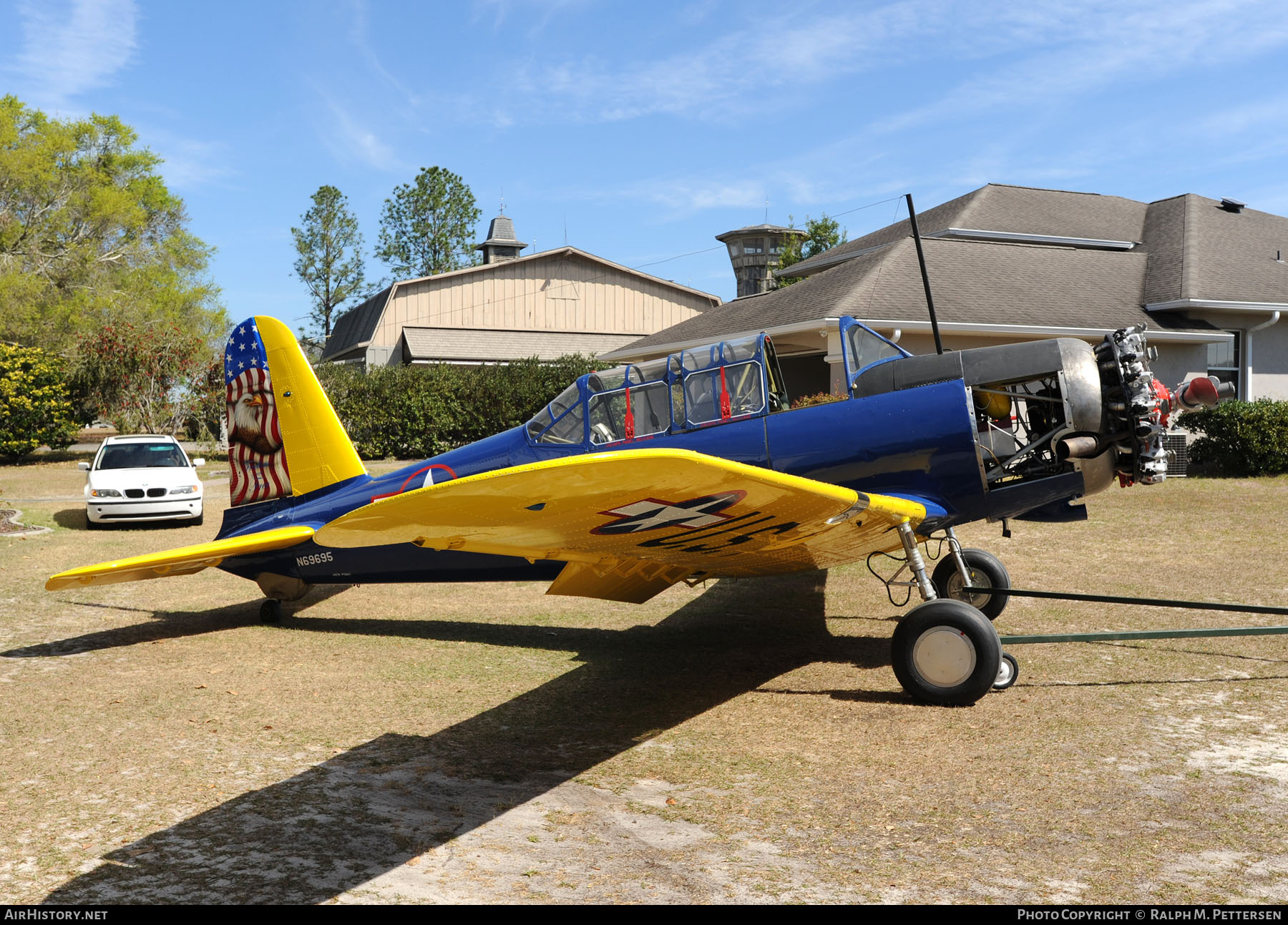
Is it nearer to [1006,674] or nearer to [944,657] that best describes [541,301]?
[1006,674]

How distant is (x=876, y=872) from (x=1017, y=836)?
0.72 metres

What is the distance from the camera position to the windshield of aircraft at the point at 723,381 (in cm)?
664

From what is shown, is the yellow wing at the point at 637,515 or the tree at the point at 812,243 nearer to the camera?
the yellow wing at the point at 637,515

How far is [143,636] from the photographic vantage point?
26.3 ft

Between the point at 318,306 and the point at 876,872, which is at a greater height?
the point at 318,306

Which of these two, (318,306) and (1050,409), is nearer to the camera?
(1050,409)

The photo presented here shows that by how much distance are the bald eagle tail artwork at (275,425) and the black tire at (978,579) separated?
5219 millimetres

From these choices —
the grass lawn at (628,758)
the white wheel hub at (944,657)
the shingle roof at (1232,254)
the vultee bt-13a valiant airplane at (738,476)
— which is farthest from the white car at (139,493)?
the shingle roof at (1232,254)

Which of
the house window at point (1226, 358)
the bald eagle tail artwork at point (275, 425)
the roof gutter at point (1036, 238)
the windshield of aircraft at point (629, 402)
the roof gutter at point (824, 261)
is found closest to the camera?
the windshield of aircraft at point (629, 402)

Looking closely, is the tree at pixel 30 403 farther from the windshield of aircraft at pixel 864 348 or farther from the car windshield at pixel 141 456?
the windshield of aircraft at pixel 864 348

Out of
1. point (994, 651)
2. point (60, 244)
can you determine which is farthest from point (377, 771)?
point (60, 244)

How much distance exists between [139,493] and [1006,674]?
14.2 m

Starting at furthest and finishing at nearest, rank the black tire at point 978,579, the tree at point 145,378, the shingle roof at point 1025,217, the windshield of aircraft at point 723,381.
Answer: the tree at point 145,378 → the shingle roof at point 1025,217 → the black tire at point 978,579 → the windshield of aircraft at point 723,381
